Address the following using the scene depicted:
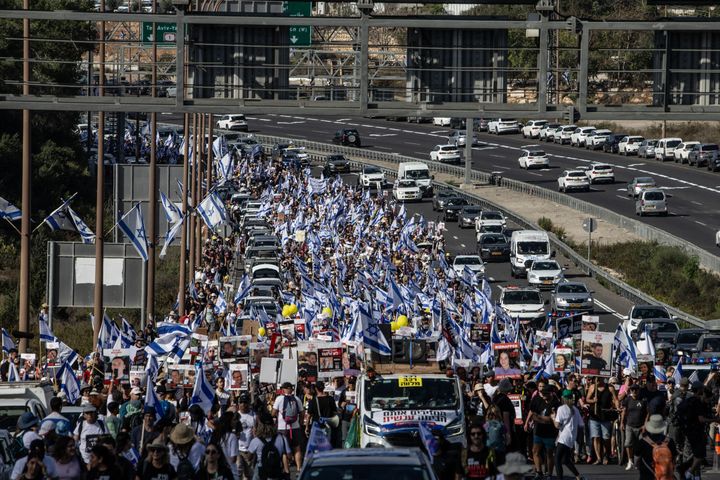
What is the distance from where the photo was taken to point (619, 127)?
114750 millimetres

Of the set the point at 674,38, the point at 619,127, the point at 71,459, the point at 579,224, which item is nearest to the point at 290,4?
the point at 674,38

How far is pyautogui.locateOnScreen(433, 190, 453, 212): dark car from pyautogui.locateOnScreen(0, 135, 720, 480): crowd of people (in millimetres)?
29878

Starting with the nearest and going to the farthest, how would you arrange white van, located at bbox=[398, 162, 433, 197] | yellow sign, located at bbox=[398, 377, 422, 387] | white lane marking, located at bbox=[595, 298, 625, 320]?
yellow sign, located at bbox=[398, 377, 422, 387]
white lane marking, located at bbox=[595, 298, 625, 320]
white van, located at bbox=[398, 162, 433, 197]

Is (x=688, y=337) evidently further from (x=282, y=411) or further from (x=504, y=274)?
(x=504, y=274)

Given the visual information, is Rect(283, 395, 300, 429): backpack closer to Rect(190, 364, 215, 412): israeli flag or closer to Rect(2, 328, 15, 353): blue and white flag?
Rect(190, 364, 215, 412): israeli flag

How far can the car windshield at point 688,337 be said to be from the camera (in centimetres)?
3950

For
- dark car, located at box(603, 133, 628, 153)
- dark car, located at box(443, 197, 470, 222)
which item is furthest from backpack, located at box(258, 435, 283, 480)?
dark car, located at box(603, 133, 628, 153)

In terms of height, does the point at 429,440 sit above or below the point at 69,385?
above

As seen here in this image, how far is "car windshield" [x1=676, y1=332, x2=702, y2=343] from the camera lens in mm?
39500

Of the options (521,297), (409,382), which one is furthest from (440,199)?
(409,382)

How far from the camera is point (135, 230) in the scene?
132 feet

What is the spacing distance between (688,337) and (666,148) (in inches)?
2113

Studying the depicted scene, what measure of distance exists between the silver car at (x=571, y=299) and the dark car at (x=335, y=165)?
120ft

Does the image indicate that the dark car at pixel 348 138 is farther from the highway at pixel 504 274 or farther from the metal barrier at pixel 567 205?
the highway at pixel 504 274
